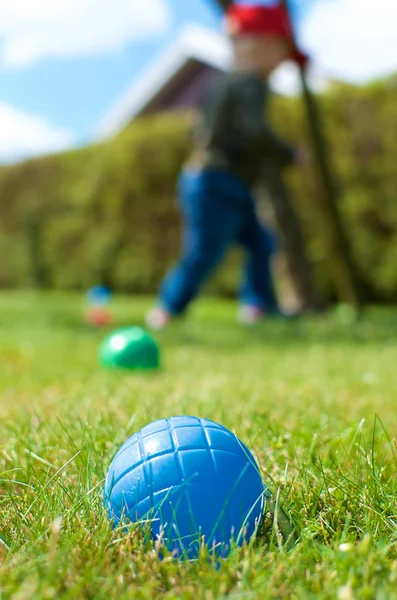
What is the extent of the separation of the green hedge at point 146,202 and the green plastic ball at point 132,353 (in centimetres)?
577

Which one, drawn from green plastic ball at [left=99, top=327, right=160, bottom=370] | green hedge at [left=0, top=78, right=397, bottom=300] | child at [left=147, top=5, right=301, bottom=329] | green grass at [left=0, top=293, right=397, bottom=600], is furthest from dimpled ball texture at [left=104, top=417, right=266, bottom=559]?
green hedge at [left=0, top=78, right=397, bottom=300]

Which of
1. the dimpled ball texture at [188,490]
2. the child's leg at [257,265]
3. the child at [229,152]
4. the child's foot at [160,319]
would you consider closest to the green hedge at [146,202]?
the child's leg at [257,265]

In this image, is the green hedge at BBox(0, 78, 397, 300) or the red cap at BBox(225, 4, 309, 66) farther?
the green hedge at BBox(0, 78, 397, 300)

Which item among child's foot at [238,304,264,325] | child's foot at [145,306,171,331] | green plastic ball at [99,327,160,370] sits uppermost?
green plastic ball at [99,327,160,370]

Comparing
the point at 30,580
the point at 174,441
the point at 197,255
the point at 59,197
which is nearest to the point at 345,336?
the point at 197,255

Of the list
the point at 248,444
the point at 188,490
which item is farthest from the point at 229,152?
the point at 188,490

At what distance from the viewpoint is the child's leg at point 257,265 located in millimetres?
5426

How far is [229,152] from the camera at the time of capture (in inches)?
203

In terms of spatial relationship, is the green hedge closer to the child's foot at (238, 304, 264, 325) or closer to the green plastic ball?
the child's foot at (238, 304, 264, 325)

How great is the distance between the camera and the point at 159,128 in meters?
10.4

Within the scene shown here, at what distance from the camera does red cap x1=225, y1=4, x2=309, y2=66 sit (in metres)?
5.01

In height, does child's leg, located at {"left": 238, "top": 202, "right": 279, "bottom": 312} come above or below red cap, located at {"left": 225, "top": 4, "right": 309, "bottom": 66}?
below

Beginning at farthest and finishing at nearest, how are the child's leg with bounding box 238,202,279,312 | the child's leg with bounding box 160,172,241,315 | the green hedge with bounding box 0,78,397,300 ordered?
the green hedge with bounding box 0,78,397,300 → the child's leg with bounding box 238,202,279,312 → the child's leg with bounding box 160,172,241,315

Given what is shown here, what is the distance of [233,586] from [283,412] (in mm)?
1015
